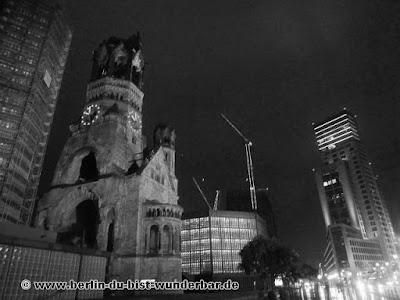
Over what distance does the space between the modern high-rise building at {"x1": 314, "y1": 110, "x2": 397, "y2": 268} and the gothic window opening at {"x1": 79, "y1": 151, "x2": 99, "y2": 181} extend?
5283 inches

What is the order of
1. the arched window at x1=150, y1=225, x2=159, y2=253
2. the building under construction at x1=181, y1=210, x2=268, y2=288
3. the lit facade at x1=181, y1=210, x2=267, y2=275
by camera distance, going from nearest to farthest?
the arched window at x1=150, y1=225, x2=159, y2=253 → the building under construction at x1=181, y1=210, x2=268, y2=288 → the lit facade at x1=181, y1=210, x2=267, y2=275

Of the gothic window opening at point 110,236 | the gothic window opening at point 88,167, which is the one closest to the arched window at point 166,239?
the gothic window opening at point 110,236

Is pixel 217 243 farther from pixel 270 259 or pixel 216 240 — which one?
pixel 270 259

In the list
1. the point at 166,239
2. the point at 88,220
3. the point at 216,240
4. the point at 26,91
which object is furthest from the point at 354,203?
the point at 26,91

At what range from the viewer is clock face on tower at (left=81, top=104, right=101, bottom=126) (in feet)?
195

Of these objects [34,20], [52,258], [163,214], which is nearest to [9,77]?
[34,20]

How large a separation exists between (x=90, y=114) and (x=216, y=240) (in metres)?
64.3

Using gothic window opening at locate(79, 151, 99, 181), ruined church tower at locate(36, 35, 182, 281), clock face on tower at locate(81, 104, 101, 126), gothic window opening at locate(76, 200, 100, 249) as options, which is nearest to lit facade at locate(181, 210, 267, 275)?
ruined church tower at locate(36, 35, 182, 281)

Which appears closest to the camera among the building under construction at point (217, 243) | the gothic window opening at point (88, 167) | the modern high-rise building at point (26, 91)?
the gothic window opening at point (88, 167)

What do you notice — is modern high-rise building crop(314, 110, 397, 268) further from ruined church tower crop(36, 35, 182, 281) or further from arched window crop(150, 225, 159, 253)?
arched window crop(150, 225, 159, 253)

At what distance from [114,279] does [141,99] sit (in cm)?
4071

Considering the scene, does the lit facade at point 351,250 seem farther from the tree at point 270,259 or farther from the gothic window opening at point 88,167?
the gothic window opening at point 88,167

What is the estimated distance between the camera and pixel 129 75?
6681cm

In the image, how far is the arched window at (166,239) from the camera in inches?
1798
